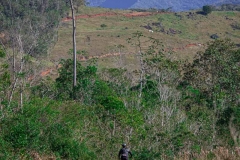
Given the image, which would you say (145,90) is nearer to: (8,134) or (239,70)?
(239,70)

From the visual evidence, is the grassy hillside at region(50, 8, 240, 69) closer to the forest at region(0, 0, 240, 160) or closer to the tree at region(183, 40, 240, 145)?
the tree at region(183, 40, 240, 145)

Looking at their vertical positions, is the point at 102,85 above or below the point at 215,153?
below

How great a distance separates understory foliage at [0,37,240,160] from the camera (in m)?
10.2

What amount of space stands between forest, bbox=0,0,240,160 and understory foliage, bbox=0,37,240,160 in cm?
3

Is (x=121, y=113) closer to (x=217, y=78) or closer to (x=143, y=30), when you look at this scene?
(x=217, y=78)

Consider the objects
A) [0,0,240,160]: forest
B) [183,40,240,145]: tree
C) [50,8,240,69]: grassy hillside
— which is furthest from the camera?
[50,8,240,69]: grassy hillside

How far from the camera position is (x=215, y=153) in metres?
7.20

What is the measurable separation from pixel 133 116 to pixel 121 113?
18.4 inches

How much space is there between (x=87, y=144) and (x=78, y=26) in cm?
5102

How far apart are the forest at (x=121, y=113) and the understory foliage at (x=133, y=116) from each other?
3cm

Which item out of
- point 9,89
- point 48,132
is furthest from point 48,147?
point 9,89

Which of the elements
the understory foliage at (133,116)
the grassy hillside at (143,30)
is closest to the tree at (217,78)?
the understory foliage at (133,116)

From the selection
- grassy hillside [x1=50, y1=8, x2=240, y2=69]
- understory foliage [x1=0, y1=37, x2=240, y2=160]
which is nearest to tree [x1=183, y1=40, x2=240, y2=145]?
understory foliage [x1=0, y1=37, x2=240, y2=160]

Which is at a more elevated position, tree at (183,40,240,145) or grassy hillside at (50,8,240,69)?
tree at (183,40,240,145)
